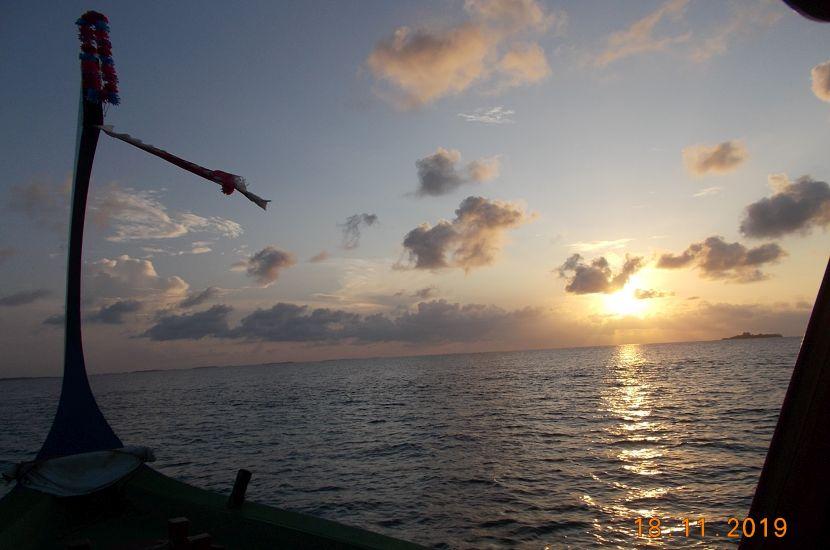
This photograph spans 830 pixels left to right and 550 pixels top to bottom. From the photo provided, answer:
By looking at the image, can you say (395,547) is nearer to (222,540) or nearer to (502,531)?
(222,540)

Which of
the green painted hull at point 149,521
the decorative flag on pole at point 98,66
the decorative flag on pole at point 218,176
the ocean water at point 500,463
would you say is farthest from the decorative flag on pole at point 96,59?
the ocean water at point 500,463

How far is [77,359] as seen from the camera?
16.0 meters

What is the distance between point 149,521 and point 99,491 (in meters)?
1.74

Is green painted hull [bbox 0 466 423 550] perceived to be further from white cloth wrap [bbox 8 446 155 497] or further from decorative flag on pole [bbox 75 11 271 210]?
decorative flag on pole [bbox 75 11 271 210]

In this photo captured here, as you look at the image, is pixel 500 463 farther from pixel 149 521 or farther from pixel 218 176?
pixel 218 176

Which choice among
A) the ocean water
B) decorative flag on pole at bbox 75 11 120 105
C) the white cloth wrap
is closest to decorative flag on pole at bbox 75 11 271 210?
decorative flag on pole at bbox 75 11 120 105

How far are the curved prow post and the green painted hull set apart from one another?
2.29 metres

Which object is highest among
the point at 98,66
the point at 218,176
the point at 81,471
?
the point at 98,66

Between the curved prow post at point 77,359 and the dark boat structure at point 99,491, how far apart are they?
0.10 feet

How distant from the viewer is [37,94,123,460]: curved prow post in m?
15.4

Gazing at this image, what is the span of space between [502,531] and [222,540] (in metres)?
11.5

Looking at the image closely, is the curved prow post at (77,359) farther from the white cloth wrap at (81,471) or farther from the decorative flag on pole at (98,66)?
the white cloth wrap at (81,471)

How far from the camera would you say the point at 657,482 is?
81.3 feet

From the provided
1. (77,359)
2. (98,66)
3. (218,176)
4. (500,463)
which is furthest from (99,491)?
(500,463)
